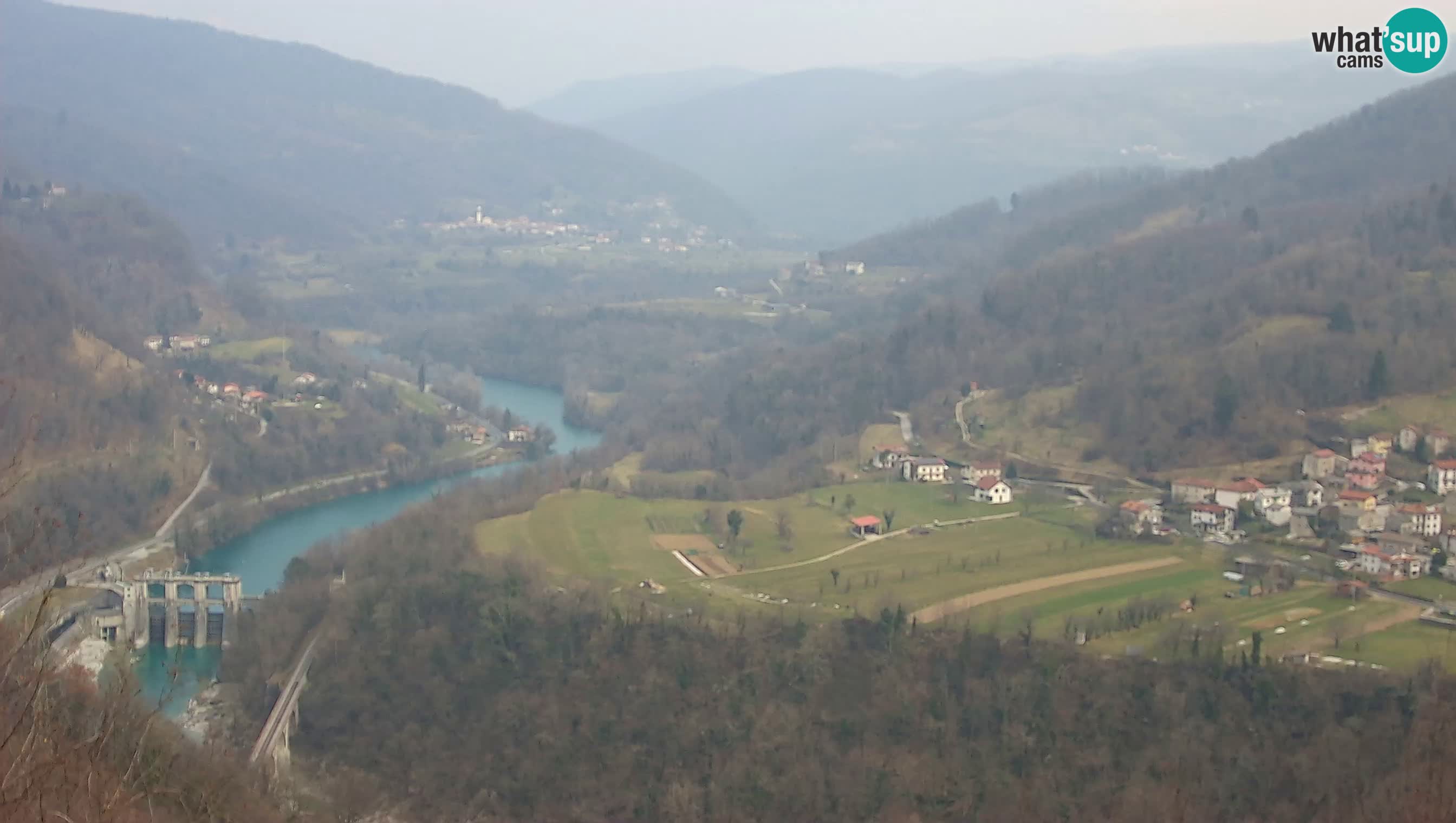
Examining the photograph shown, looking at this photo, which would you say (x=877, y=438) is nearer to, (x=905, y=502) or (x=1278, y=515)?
(x=905, y=502)

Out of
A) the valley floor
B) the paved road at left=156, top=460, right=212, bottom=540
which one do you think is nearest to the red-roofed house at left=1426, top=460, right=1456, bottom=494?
the valley floor

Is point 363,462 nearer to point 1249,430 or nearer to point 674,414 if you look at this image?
point 674,414

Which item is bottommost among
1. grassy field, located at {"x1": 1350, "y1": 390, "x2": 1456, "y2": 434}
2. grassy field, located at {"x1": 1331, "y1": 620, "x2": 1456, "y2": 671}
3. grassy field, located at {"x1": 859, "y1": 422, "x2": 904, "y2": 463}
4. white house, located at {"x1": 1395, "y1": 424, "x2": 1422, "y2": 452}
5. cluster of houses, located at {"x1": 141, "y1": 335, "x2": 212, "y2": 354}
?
grassy field, located at {"x1": 1331, "y1": 620, "x2": 1456, "y2": 671}

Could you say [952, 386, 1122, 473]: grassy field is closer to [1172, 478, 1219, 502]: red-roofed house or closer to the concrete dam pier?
[1172, 478, 1219, 502]: red-roofed house

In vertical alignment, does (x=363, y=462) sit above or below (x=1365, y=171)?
below

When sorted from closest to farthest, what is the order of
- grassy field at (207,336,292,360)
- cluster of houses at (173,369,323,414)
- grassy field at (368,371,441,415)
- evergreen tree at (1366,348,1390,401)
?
1. evergreen tree at (1366,348,1390,401)
2. cluster of houses at (173,369,323,414)
3. grassy field at (368,371,441,415)
4. grassy field at (207,336,292,360)

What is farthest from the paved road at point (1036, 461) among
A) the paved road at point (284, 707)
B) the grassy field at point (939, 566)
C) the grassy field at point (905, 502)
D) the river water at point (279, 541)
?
the paved road at point (284, 707)

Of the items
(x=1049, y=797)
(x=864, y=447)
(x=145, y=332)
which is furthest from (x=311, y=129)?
(x=1049, y=797)
